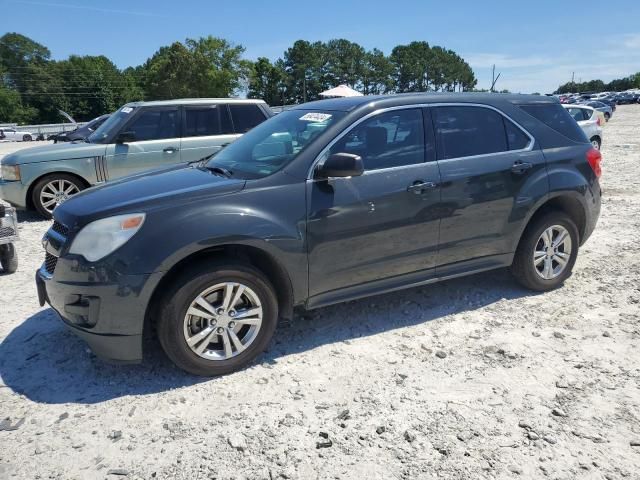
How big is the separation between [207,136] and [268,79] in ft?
304

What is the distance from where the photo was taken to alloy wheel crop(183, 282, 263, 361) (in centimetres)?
330

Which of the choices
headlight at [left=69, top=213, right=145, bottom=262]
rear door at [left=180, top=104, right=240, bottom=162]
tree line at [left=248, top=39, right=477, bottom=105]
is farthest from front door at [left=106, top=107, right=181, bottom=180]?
tree line at [left=248, top=39, right=477, bottom=105]

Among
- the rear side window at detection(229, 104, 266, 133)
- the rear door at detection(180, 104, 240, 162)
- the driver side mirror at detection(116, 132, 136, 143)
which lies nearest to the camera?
the driver side mirror at detection(116, 132, 136, 143)

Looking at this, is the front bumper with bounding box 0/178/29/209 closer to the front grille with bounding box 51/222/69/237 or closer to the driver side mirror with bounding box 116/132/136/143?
the driver side mirror with bounding box 116/132/136/143

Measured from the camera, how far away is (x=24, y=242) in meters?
7.00

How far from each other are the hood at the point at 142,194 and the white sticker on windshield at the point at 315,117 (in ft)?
2.84

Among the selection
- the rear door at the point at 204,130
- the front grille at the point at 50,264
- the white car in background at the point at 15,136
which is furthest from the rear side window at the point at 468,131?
the white car in background at the point at 15,136

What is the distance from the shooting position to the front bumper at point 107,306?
122 inches

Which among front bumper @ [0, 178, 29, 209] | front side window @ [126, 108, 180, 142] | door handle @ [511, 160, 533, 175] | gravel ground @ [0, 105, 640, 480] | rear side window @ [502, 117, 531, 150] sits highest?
front side window @ [126, 108, 180, 142]

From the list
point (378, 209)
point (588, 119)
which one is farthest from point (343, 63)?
point (378, 209)

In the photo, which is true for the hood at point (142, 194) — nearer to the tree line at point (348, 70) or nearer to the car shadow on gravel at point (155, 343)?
the car shadow on gravel at point (155, 343)

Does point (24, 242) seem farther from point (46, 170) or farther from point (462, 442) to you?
point (462, 442)

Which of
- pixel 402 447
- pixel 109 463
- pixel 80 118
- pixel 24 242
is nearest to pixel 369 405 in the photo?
pixel 402 447

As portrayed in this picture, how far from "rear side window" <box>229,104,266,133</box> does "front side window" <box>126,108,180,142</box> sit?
1010mm
